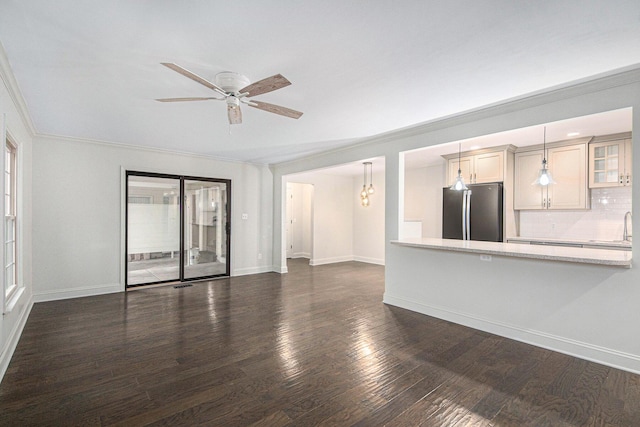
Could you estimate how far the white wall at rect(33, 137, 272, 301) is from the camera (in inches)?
178

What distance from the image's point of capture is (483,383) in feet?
7.89

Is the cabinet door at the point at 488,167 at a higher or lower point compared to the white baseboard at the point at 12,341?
higher

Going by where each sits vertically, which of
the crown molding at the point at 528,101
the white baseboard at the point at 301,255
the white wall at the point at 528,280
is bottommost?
the white baseboard at the point at 301,255

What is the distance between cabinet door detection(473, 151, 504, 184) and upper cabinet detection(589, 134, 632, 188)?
1113mm

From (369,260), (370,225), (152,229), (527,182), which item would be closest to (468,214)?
(527,182)

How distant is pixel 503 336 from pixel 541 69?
8.46ft

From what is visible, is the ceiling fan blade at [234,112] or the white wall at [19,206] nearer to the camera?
the white wall at [19,206]

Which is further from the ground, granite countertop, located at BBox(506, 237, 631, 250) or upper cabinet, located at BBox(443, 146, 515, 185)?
upper cabinet, located at BBox(443, 146, 515, 185)

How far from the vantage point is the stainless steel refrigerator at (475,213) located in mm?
5105

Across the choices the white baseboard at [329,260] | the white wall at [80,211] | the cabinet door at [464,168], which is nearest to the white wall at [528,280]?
the cabinet door at [464,168]

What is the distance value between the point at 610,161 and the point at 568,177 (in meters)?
0.50

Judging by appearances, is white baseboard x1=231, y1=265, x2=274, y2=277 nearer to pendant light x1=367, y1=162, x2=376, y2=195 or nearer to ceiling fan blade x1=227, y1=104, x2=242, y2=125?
pendant light x1=367, y1=162, x2=376, y2=195

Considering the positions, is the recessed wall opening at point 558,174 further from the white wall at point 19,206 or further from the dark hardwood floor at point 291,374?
the white wall at point 19,206

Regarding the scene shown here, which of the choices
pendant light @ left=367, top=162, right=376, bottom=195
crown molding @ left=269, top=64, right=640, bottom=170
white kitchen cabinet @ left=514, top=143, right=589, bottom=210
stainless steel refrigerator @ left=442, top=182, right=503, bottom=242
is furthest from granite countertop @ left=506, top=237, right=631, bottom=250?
pendant light @ left=367, top=162, right=376, bottom=195
